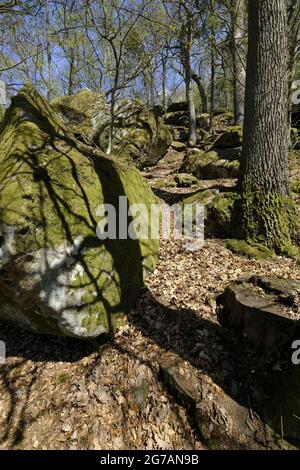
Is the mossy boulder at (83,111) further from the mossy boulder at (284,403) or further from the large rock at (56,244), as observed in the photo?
the mossy boulder at (284,403)

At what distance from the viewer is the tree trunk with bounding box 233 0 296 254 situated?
15.3ft

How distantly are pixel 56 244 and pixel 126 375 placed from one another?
1.73 m

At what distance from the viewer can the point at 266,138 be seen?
4.91 metres

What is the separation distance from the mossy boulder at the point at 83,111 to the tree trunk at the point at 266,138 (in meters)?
7.15

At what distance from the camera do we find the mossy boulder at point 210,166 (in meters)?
8.85

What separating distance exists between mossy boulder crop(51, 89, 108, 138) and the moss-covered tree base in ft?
24.5

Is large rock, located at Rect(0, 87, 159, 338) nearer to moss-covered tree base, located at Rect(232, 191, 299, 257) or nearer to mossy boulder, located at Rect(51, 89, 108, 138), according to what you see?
moss-covered tree base, located at Rect(232, 191, 299, 257)

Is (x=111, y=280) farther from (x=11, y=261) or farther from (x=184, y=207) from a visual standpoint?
(x=184, y=207)

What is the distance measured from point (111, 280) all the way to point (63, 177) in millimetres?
1519

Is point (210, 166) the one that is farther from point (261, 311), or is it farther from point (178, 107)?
point (178, 107)

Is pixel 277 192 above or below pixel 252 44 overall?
below

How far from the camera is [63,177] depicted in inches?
160

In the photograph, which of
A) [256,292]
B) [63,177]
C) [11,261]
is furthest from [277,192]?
[11,261]

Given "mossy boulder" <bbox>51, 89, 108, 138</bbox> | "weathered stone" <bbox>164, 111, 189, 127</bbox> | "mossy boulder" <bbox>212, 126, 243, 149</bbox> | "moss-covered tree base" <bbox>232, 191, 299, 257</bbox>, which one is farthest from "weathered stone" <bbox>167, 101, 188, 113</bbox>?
"moss-covered tree base" <bbox>232, 191, 299, 257</bbox>
